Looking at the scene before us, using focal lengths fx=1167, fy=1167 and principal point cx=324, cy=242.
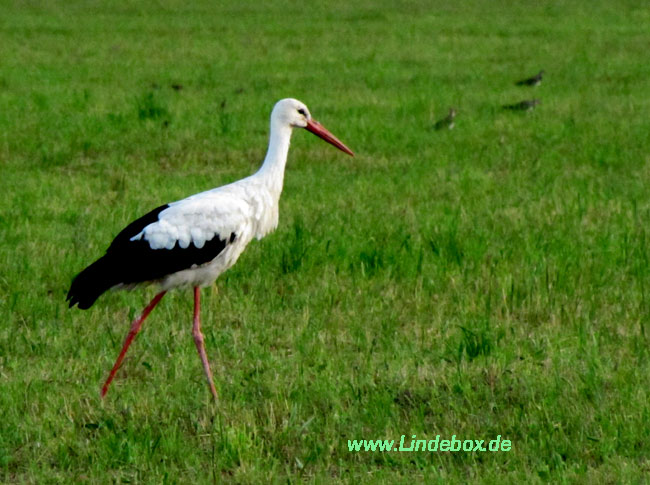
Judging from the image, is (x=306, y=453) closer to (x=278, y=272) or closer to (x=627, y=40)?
(x=278, y=272)

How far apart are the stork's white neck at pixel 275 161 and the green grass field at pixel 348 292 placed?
2.63 feet

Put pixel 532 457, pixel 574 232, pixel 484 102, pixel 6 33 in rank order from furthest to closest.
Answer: pixel 6 33 < pixel 484 102 < pixel 574 232 < pixel 532 457

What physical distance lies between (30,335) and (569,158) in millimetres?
6333

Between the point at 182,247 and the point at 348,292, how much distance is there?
1.38m

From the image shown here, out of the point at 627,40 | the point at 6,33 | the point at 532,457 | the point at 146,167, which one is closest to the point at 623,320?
the point at 532,457

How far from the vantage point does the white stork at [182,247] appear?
5785mm

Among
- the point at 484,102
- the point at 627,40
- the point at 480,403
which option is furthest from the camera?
the point at 627,40

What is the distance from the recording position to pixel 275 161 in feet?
20.5

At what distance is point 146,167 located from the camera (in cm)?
1080

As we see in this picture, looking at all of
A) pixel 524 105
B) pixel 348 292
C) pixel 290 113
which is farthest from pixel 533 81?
pixel 290 113

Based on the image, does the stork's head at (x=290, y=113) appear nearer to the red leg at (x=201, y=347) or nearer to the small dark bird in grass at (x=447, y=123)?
the red leg at (x=201, y=347)

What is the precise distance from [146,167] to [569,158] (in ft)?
13.1

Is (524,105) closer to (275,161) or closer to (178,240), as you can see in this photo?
(275,161)

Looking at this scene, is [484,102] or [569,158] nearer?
[569,158]
